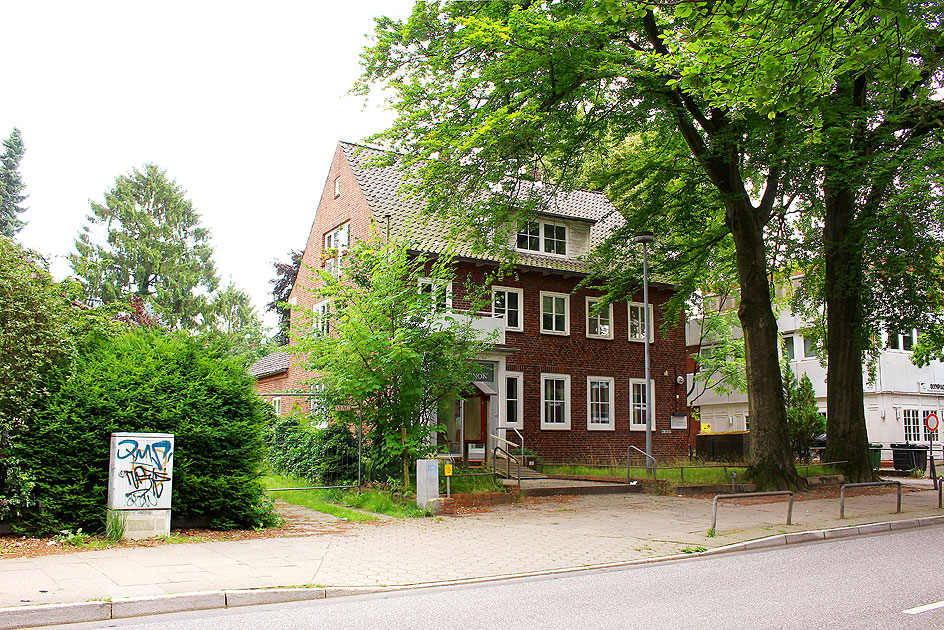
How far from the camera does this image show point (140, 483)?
35.5ft

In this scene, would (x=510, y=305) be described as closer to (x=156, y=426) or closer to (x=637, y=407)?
(x=637, y=407)

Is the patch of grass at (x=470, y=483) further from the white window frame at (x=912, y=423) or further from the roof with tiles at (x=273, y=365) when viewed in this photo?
the white window frame at (x=912, y=423)

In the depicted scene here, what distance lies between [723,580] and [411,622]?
3863 mm

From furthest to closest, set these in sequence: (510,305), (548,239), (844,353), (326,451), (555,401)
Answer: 1. (548,239)
2. (555,401)
3. (510,305)
4. (844,353)
5. (326,451)

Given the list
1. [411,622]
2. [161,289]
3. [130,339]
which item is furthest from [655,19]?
[161,289]

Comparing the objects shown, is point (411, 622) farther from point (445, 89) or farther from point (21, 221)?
Answer: point (21, 221)

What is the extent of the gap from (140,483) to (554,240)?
Answer: 21.4 meters

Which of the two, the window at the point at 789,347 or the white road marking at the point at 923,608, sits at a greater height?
the window at the point at 789,347

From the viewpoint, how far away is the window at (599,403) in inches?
1169

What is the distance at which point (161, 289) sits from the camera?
4753cm

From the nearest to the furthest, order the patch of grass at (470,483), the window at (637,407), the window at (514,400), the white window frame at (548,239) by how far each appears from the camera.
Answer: the patch of grass at (470,483) → the window at (514,400) → the white window frame at (548,239) → the window at (637,407)

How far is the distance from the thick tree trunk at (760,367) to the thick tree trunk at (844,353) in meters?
3.34

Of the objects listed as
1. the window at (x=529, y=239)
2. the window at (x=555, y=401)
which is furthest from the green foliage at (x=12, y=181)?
the window at (x=555, y=401)

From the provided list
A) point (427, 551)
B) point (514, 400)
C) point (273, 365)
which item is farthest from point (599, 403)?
point (427, 551)
